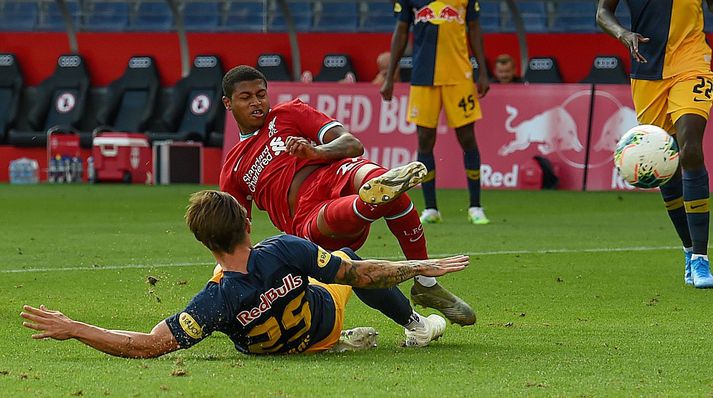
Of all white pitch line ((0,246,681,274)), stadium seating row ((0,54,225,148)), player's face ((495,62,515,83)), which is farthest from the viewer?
stadium seating row ((0,54,225,148))

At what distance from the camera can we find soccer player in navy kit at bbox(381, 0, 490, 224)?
43.8 ft

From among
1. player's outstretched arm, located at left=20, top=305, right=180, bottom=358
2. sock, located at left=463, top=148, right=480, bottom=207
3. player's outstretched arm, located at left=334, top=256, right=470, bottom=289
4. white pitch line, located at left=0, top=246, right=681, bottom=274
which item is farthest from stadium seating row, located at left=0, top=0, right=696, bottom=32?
player's outstretched arm, located at left=20, top=305, right=180, bottom=358

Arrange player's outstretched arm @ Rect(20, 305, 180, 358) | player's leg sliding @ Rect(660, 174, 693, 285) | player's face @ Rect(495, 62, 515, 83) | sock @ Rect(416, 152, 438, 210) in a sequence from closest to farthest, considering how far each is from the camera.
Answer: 1. player's outstretched arm @ Rect(20, 305, 180, 358)
2. player's leg sliding @ Rect(660, 174, 693, 285)
3. sock @ Rect(416, 152, 438, 210)
4. player's face @ Rect(495, 62, 515, 83)

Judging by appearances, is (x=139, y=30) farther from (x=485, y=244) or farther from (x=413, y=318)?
(x=413, y=318)

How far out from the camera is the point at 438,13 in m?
13.5

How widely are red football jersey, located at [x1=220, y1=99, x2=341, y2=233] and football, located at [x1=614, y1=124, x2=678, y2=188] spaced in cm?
181

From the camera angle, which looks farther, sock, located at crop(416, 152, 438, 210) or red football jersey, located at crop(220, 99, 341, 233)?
sock, located at crop(416, 152, 438, 210)

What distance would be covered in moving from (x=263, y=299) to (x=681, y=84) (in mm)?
3861

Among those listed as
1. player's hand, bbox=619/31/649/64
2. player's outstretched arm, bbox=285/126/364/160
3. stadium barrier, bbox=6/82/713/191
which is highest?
player's hand, bbox=619/31/649/64

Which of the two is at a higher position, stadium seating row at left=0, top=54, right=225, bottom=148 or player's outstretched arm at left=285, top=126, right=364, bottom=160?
player's outstretched arm at left=285, top=126, right=364, bottom=160

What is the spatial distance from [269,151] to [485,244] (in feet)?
14.3

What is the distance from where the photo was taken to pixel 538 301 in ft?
24.8

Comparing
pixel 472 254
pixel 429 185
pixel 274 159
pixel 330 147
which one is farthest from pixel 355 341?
pixel 429 185

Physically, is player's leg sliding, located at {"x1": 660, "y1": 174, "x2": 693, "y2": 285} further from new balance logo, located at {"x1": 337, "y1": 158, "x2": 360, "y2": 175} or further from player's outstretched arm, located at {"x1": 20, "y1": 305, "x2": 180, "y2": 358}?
player's outstretched arm, located at {"x1": 20, "y1": 305, "x2": 180, "y2": 358}
